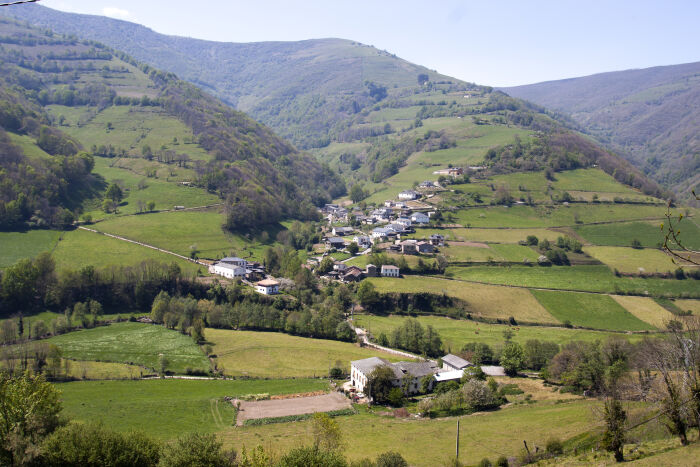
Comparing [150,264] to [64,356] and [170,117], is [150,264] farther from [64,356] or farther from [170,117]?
[170,117]

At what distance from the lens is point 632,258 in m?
84.5

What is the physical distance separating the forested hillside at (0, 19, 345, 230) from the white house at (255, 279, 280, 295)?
28.5 meters

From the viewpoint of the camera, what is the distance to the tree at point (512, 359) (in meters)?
51.1

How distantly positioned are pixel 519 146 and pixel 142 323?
118 meters

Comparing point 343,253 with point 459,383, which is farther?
point 343,253

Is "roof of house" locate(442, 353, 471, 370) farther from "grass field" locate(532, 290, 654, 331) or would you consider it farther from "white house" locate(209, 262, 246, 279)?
"white house" locate(209, 262, 246, 279)

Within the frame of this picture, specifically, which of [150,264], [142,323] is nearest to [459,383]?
[142,323]

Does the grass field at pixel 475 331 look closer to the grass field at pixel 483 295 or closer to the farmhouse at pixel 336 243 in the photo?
the grass field at pixel 483 295

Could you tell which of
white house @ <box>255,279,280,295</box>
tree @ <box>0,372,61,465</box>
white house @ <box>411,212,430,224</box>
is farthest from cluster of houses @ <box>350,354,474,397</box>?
white house @ <box>411,212,430,224</box>

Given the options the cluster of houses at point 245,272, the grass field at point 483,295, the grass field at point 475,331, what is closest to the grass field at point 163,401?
the grass field at point 475,331

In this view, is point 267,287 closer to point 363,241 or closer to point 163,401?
point 163,401

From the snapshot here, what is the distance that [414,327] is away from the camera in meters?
60.8

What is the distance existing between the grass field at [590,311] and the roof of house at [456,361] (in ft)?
76.1

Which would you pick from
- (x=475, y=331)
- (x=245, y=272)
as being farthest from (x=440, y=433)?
(x=245, y=272)
